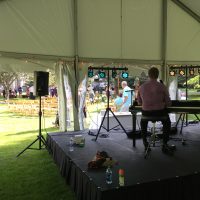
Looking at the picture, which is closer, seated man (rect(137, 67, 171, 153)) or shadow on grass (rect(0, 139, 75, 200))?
shadow on grass (rect(0, 139, 75, 200))

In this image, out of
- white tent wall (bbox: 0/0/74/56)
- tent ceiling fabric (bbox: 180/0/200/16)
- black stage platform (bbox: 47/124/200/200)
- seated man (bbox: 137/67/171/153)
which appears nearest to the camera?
black stage platform (bbox: 47/124/200/200)

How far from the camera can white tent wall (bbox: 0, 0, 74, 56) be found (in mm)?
5762

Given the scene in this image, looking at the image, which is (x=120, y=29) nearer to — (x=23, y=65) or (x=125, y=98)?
(x=125, y=98)

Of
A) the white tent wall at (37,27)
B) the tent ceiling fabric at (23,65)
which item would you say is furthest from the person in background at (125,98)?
the tent ceiling fabric at (23,65)

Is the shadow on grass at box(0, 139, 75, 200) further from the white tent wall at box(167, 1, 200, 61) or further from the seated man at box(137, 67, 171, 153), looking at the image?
the white tent wall at box(167, 1, 200, 61)

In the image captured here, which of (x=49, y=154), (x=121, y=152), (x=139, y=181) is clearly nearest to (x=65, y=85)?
(x=49, y=154)

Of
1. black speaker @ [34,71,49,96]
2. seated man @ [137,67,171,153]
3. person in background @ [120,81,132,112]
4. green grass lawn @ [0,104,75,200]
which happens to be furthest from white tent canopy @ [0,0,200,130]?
seated man @ [137,67,171,153]

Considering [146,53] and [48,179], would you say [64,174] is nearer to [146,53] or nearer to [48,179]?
[48,179]

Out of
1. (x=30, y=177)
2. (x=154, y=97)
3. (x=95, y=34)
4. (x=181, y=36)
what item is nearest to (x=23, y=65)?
(x=95, y=34)

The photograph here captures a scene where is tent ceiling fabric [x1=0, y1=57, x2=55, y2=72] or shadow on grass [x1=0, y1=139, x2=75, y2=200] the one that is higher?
tent ceiling fabric [x1=0, y1=57, x2=55, y2=72]

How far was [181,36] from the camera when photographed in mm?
7664

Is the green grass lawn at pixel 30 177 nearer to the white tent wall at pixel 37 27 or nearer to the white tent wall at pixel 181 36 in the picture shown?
the white tent wall at pixel 37 27

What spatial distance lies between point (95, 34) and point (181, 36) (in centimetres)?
251

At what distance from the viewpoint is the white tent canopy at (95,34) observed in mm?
5961
